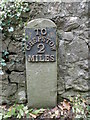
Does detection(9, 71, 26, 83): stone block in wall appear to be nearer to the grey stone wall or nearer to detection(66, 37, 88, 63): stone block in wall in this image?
the grey stone wall

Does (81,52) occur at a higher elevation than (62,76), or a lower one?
higher

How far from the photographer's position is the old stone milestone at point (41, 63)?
2.02 metres

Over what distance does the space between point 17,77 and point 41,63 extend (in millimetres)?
410

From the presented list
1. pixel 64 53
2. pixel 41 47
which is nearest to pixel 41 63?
pixel 41 47

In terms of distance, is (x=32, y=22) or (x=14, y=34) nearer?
(x=32, y=22)

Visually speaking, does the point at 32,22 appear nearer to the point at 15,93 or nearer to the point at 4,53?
the point at 4,53

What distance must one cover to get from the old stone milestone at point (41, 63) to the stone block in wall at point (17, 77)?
0.13 meters

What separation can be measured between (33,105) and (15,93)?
0.31 metres

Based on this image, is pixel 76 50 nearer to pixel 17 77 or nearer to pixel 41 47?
pixel 41 47

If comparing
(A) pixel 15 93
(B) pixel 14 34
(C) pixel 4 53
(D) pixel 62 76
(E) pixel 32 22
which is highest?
(E) pixel 32 22

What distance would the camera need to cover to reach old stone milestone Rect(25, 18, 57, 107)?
202cm

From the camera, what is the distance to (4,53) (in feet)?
7.12

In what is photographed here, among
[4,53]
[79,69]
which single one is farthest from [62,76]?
[4,53]

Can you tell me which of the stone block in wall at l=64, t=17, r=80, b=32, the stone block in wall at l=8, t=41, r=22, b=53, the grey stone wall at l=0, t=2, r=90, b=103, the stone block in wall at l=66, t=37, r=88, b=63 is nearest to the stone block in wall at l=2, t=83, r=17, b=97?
the grey stone wall at l=0, t=2, r=90, b=103
